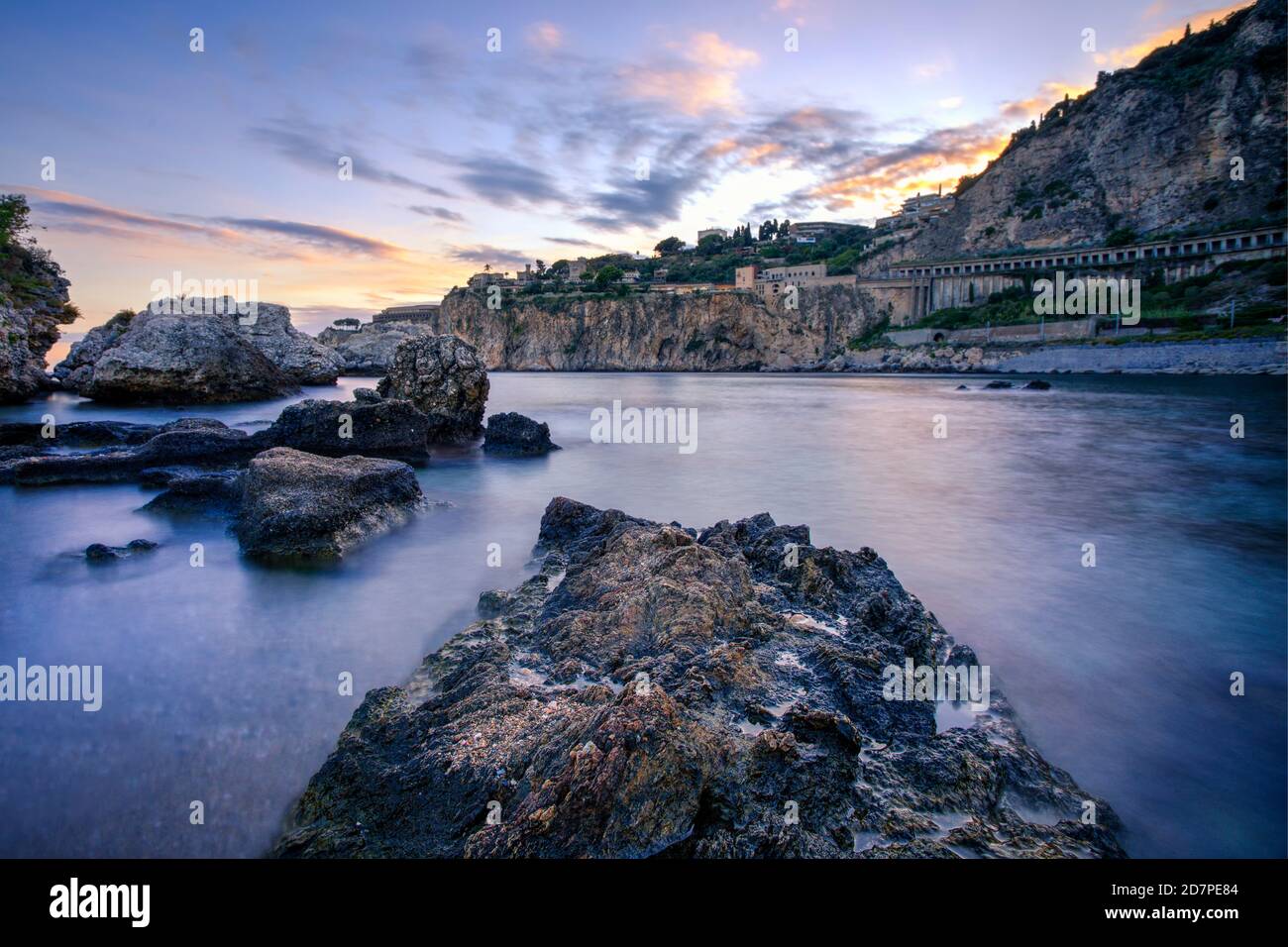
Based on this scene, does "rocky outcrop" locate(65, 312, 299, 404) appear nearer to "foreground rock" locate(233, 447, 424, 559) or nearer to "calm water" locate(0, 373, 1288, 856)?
"calm water" locate(0, 373, 1288, 856)

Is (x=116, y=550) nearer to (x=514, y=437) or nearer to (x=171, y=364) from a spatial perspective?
(x=514, y=437)

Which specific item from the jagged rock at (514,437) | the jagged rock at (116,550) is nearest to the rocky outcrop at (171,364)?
the jagged rock at (514,437)

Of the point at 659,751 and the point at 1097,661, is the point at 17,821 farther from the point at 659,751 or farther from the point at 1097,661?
the point at 1097,661

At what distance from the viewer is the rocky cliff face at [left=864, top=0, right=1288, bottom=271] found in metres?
65.9

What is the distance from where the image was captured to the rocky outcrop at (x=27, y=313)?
17.2m

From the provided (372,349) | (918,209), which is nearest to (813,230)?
(918,209)

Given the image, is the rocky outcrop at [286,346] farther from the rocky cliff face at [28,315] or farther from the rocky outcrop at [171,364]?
the rocky cliff face at [28,315]

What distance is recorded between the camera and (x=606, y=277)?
10956 cm

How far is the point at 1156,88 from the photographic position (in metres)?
75.2

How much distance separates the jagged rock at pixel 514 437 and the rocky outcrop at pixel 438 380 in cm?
90

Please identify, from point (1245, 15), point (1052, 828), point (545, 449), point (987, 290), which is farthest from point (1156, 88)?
point (1052, 828)

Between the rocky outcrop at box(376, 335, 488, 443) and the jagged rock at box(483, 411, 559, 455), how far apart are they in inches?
35.5

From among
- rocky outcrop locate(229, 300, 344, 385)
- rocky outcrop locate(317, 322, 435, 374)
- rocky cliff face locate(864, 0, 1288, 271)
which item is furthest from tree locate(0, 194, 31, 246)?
rocky cliff face locate(864, 0, 1288, 271)
